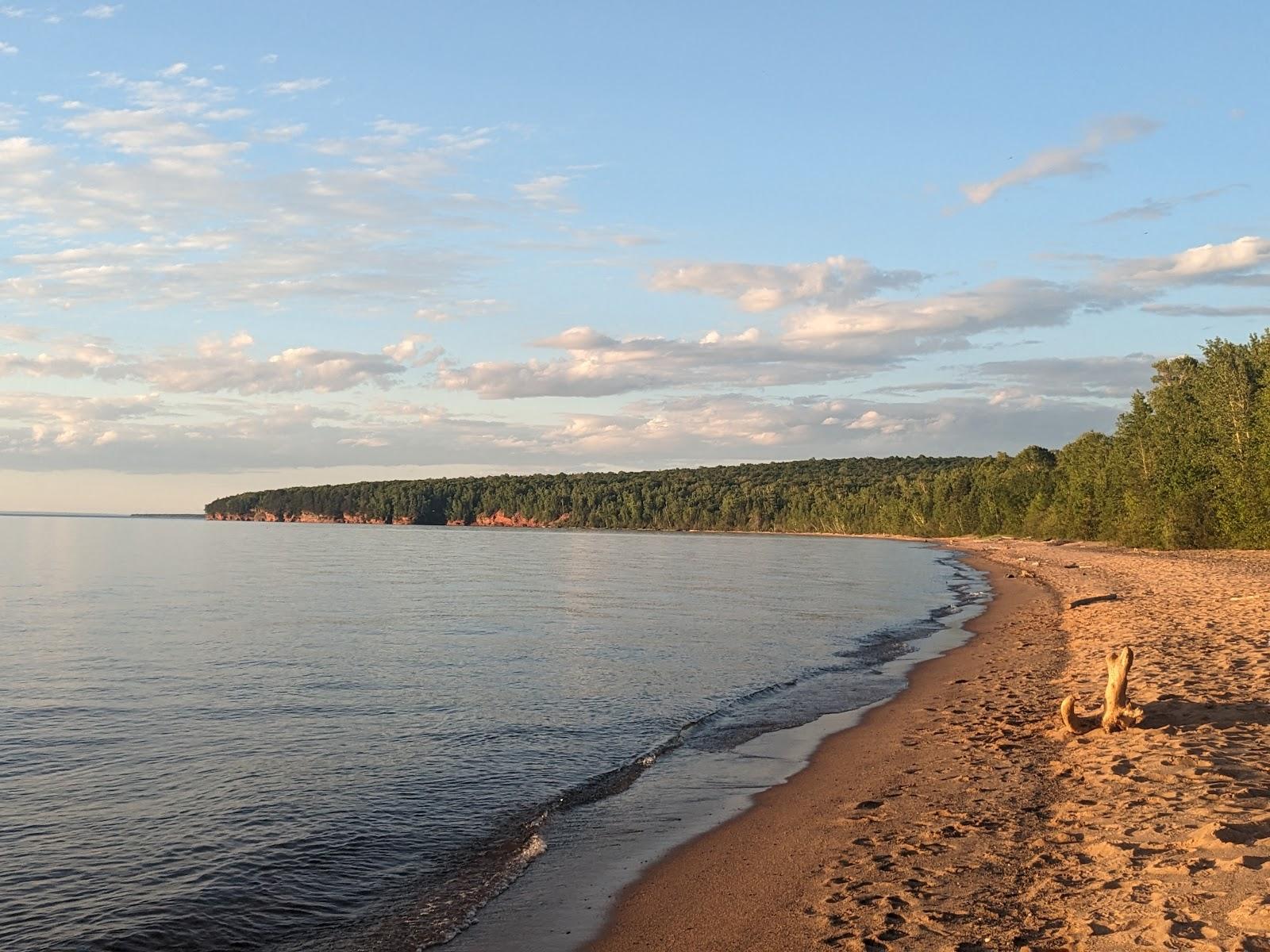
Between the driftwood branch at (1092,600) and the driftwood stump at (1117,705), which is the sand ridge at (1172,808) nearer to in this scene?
the driftwood stump at (1117,705)

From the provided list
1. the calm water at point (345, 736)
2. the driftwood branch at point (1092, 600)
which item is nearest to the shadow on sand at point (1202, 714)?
the calm water at point (345, 736)

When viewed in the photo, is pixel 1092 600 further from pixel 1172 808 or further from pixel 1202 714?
pixel 1172 808

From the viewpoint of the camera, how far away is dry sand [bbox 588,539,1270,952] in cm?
883

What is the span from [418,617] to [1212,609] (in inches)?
1248

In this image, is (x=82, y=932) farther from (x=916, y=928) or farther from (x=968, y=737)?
(x=968, y=737)

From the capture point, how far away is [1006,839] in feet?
37.5

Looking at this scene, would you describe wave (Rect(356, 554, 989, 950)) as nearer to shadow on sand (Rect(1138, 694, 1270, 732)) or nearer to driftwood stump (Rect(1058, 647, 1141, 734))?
driftwood stump (Rect(1058, 647, 1141, 734))

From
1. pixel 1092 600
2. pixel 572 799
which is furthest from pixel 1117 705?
pixel 1092 600

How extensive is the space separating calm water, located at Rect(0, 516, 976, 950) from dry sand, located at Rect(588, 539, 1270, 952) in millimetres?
2387

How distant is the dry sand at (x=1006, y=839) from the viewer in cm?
883

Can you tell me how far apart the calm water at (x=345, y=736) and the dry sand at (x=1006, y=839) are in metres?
2.39

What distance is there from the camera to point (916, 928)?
896 centimetres

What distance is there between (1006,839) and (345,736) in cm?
1326

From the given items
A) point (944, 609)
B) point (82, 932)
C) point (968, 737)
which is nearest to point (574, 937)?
point (82, 932)
